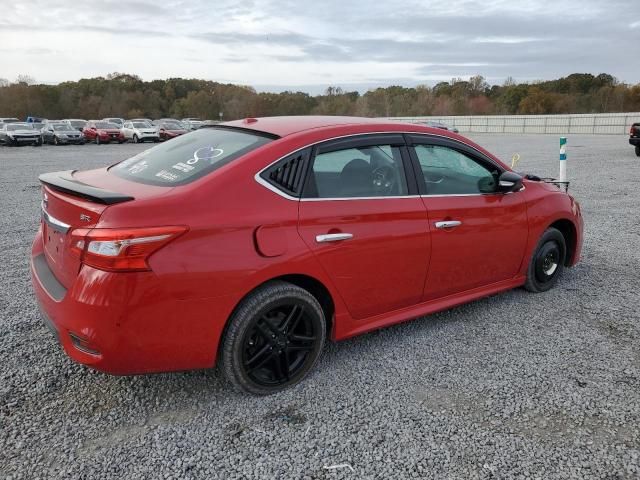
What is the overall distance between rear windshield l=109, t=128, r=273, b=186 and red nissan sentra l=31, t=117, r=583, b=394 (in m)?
0.02

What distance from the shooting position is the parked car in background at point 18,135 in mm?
31203

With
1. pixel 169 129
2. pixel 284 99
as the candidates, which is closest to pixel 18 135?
pixel 169 129

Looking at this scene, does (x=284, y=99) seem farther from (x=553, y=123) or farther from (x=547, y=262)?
(x=547, y=262)

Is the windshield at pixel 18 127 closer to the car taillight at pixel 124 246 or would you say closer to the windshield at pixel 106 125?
the windshield at pixel 106 125

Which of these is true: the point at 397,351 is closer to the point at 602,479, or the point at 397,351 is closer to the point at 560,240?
the point at 602,479

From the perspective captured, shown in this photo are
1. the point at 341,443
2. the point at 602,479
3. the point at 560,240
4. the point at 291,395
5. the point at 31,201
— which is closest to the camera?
the point at 602,479

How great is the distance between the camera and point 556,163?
17.6m

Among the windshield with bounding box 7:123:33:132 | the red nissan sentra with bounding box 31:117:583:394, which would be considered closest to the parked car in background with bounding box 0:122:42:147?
the windshield with bounding box 7:123:33:132

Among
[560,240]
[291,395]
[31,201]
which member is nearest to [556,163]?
[560,240]

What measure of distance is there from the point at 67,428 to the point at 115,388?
0.44 meters

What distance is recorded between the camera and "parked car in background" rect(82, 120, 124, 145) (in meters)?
35.2

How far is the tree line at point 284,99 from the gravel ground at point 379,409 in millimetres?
73155

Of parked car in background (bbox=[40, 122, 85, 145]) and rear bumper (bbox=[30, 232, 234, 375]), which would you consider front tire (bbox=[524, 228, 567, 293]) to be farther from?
parked car in background (bbox=[40, 122, 85, 145])

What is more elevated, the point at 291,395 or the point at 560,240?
the point at 560,240
